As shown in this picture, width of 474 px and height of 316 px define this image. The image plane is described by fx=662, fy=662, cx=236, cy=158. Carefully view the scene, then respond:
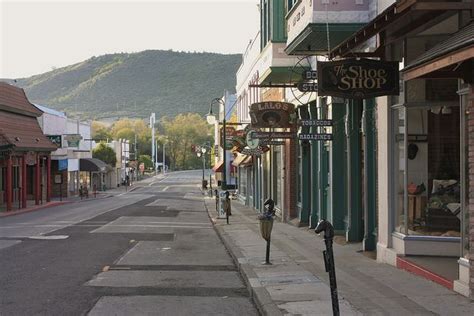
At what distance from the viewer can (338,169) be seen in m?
17.0

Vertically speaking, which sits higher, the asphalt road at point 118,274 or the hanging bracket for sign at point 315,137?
the hanging bracket for sign at point 315,137

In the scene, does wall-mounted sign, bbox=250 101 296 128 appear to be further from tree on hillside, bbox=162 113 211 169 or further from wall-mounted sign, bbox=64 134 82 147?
tree on hillside, bbox=162 113 211 169

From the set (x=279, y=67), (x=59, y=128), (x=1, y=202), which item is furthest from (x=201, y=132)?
(x=279, y=67)

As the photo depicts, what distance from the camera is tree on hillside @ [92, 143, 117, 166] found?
84688mm

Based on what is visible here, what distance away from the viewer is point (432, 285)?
30.9 ft

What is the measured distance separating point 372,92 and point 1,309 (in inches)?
243

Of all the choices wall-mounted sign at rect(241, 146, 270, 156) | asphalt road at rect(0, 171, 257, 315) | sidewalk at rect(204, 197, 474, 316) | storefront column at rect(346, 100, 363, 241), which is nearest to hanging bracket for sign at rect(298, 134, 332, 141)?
storefront column at rect(346, 100, 363, 241)

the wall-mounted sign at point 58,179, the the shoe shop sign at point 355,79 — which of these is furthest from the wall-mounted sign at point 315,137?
the wall-mounted sign at point 58,179

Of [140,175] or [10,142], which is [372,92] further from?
[140,175]

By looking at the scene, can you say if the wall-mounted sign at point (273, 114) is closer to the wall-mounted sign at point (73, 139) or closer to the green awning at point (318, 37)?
the green awning at point (318, 37)

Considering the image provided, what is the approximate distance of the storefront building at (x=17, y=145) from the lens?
36.0 m

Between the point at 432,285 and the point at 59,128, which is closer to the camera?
the point at 432,285

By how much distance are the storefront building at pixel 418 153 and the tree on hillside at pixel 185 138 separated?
499 ft

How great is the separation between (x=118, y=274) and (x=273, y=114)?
9.68m
